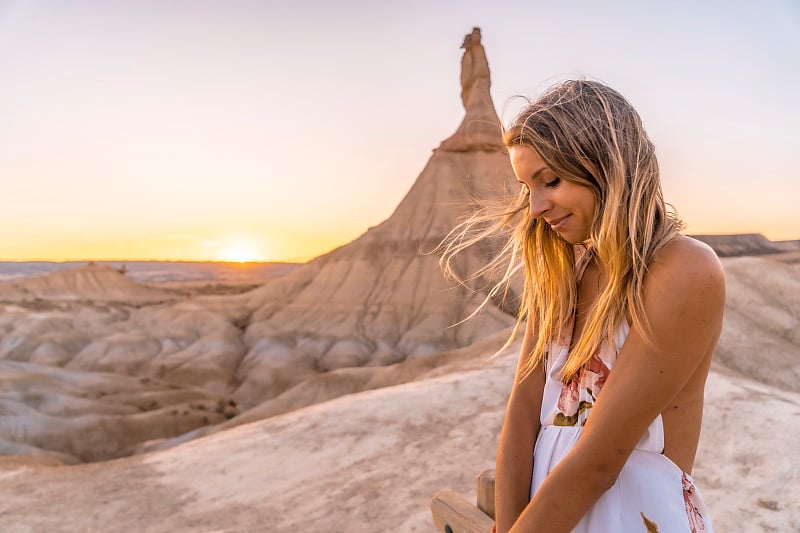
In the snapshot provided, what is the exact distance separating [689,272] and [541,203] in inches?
15.3

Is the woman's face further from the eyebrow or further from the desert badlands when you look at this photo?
the desert badlands

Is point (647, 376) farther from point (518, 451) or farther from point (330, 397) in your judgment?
point (330, 397)

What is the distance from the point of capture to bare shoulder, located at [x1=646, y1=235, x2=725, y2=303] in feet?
3.67

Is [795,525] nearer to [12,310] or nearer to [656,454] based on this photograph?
[656,454]

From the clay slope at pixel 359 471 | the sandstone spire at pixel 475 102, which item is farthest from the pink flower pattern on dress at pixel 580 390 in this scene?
the sandstone spire at pixel 475 102

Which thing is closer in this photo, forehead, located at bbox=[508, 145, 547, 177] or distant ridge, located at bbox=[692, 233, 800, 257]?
forehead, located at bbox=[508, 145, 547, 177]

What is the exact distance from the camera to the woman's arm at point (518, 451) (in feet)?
4.81

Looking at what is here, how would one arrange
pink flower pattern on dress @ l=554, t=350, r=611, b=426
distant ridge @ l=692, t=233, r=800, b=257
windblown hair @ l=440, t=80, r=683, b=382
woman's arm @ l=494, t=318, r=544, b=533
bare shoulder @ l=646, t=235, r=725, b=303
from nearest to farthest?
bare shoulder @ l=646, t=235, r=725, b=303 → windblown hair @ l=440, t=80, r=683, b=382 → pink flower pattern on dress @ l=554, t=350, r=611, b=426 → woman's arm @ l=494, t=318, r=544, b=533 → distant ridge @ l=692, t=233, r=800, b=257

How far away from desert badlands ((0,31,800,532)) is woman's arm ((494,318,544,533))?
0.60 meters

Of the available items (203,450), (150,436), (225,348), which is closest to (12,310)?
(225,348)

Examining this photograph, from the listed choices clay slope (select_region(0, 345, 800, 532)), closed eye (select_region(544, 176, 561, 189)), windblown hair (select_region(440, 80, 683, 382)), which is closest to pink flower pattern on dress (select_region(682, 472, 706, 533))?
windblown hair (select_region(440, 80, 683, 382))

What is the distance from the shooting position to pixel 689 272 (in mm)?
1123

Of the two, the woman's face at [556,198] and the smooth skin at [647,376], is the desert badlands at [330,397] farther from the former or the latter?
the smooth skin at [647,376]

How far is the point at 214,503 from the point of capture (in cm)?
541
